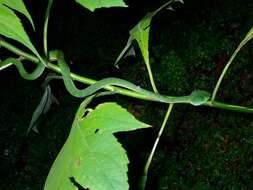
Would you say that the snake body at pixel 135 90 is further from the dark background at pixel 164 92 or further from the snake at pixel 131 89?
the dark background at pixel 164 92

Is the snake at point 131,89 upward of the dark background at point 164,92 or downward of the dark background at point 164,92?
upward

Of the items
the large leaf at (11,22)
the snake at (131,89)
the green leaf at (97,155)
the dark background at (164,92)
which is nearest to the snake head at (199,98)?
the snake at (131,89)

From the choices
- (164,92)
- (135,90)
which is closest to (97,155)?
(135,90)

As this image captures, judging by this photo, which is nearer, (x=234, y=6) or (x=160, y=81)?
(x=160, y=81)

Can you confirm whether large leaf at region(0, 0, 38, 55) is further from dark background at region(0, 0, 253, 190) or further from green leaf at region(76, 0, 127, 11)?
dark background at region(0, 0, 253, 190)

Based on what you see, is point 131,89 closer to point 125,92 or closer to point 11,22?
point 125,92

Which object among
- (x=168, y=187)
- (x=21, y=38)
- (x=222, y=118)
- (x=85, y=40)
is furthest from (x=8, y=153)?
(x=21, y=38)

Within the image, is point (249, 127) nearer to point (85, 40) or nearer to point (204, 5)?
point (204, 5)
